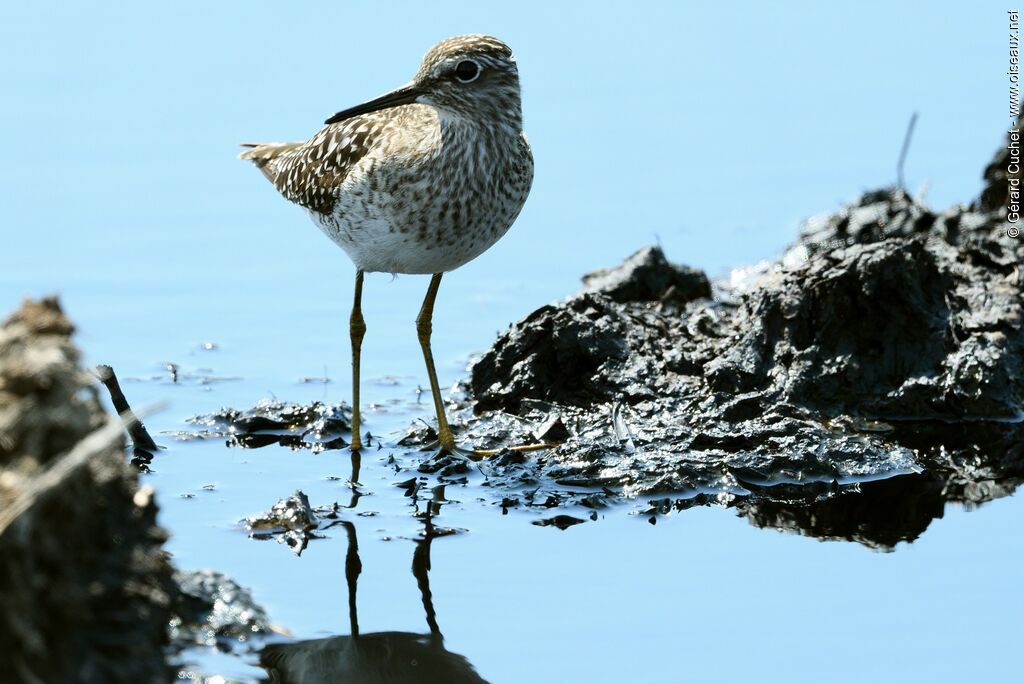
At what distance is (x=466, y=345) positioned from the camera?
977cm

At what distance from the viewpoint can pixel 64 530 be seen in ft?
13.8

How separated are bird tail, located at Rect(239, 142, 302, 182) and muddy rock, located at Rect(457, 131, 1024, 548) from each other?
7.13 feet

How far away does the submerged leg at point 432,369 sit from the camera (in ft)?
26.3

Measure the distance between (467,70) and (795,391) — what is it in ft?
8.77

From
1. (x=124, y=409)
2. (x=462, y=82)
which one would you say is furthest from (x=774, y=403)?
(x=124, y=409)

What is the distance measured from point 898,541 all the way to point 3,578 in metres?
4.45

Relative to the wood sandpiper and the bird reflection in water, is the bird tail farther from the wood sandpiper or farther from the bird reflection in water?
the bird reflection in water

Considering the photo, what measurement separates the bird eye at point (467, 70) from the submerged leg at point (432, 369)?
49.3 inches

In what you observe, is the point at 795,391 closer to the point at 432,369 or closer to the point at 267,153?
the point at 432,369

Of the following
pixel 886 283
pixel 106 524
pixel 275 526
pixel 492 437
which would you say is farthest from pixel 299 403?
pixel 106 524

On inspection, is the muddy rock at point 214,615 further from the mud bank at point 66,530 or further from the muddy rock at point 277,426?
the muddy rock at point 277,426

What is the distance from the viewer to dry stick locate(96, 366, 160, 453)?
7.53 metres

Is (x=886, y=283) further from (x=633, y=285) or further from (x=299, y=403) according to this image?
(x=299, y=403)

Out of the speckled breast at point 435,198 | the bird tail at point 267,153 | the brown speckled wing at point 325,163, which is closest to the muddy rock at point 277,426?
the speckled breast at point 435,198
